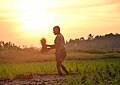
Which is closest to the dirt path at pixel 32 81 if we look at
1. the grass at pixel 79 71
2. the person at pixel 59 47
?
the grass at pixel 79 71

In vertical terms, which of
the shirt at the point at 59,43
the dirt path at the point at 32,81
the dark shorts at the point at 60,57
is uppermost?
the shirt at the point at 59,43

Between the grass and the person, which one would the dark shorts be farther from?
the grass

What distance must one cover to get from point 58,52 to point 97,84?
389cm

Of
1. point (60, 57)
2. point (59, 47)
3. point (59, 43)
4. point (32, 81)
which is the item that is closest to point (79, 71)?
point (60, 57)

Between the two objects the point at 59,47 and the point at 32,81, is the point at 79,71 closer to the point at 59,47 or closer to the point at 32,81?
the point at 59,47

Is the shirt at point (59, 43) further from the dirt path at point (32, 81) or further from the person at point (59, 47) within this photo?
the dirt path at point (32, 81)

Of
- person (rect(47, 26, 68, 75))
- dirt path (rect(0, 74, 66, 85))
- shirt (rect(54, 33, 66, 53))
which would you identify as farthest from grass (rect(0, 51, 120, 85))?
shirt (rect(54, 33, 66, 53))

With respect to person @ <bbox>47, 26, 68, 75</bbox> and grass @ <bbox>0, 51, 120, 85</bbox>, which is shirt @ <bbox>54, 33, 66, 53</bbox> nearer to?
person @ <bbox>47, 26, 68, 75</bbox>

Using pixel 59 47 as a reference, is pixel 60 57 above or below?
below

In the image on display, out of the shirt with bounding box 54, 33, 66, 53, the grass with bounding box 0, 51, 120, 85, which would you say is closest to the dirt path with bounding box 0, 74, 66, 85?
the grass with bounding box 0, 51, 120, 85

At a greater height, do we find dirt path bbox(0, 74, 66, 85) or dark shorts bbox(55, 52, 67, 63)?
dark shorts bbox(55, 52, 67, 63)

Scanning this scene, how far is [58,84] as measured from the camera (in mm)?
13039

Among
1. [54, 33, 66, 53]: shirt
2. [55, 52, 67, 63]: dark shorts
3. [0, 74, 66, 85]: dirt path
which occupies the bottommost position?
[0, 74, 66, 85]: dirt path

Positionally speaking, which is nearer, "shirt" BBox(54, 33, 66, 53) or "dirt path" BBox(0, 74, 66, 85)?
"dirt path" BBox(0, 74, 66, 85)
